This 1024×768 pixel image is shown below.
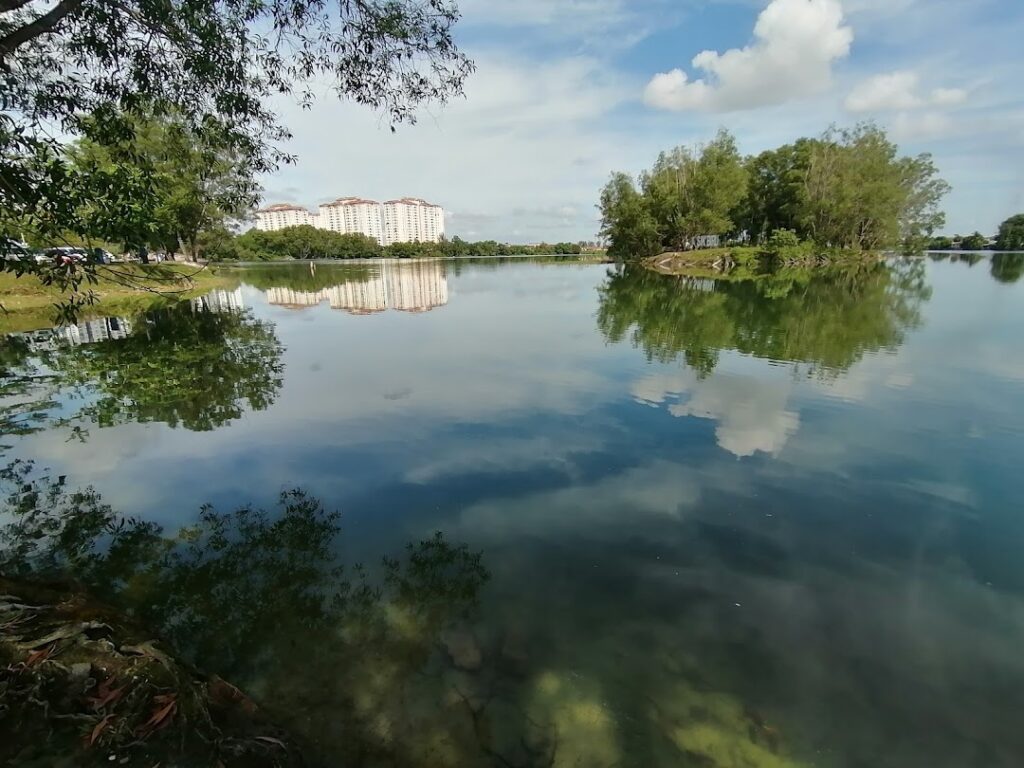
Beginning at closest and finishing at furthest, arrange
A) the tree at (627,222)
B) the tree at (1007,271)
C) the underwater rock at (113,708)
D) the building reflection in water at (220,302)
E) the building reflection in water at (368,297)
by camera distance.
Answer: the underwater rock at (113,708) → the building reflection in water at (220,302) → the building reflection in water at (368,297) → the tree at (1007,271) → the tree at (627,222)

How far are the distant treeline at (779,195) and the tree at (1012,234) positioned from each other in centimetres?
6400

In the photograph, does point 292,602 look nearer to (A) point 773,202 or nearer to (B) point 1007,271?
(B) point 1007,271

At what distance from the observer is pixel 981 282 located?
42719 mm

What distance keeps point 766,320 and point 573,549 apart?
20442 millimetres

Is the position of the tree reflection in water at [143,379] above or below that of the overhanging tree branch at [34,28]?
below

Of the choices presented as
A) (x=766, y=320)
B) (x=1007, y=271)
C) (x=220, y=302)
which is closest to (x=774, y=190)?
(x=1007, y=271)

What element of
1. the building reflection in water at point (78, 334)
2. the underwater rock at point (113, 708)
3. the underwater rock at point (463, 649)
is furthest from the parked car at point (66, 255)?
the building reflection in water at point (78, 334)

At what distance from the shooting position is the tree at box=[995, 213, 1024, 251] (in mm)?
131875

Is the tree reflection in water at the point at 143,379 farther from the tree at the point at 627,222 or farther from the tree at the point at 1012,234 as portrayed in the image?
the tree at the point at 1012,234

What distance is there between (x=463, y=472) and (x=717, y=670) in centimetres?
477

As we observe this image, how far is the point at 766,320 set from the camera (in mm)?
23094

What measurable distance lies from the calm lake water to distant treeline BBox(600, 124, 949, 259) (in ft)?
223

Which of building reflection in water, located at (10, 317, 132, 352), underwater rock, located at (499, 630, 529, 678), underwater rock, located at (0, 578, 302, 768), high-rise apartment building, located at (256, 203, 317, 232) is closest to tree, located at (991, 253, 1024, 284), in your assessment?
underwater rock, located at (499, 630, 529, 678)

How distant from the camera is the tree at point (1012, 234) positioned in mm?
131875
